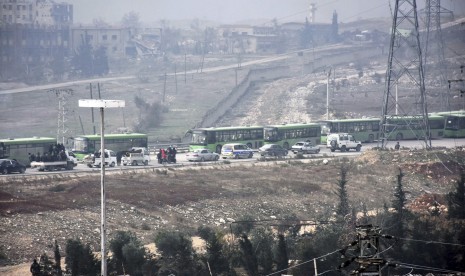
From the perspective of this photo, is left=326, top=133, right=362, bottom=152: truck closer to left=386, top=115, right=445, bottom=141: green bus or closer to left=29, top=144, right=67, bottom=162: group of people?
left=386, top=115, right=445, bottom=141: green bus

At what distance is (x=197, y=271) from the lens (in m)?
27.4

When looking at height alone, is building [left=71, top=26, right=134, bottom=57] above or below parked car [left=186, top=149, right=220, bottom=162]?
above

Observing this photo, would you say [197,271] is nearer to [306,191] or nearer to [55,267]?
[55,267]

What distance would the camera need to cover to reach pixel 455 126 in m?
65.6

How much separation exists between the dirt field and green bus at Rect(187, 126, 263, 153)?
6.92m

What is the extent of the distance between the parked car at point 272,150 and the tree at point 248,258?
2747cm

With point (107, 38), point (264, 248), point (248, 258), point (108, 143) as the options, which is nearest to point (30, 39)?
point (107, 38)

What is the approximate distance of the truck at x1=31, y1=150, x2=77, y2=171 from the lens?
1823 inches

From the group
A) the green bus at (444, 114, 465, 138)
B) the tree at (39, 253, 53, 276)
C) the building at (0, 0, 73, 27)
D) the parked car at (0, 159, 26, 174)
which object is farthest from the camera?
the building at (0, 0, 73, 27)

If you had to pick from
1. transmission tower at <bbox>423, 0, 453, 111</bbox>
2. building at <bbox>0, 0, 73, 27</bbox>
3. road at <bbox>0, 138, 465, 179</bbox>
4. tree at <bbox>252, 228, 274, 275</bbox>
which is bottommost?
road at <bbox>0, 138, 465, 179</bbox>

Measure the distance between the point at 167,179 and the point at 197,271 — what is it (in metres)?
16.2

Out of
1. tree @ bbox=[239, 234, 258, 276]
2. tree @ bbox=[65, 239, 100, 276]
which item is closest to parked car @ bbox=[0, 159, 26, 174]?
tree @ bbox=[65, 239, 100, 276]

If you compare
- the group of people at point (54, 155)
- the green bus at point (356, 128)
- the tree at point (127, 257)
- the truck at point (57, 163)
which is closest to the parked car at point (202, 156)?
the truck at point (57, 163)

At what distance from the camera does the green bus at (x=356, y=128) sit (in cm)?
6303
